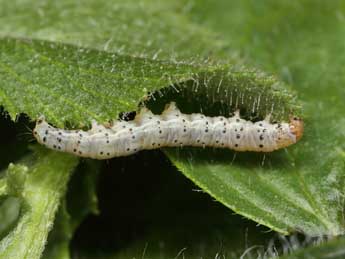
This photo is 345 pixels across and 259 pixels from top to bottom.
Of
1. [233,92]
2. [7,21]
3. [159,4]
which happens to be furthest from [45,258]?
[159,4]

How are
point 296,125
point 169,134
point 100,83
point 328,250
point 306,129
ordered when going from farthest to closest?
point 306,129, point 296,125, point 169,134, point 100,83, point 328,250

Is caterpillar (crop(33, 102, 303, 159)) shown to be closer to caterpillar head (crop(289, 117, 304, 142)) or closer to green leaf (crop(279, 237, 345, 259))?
caterpillar head (crop(289, 117, 304, 142))

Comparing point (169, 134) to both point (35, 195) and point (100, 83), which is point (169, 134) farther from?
point (35, 195)

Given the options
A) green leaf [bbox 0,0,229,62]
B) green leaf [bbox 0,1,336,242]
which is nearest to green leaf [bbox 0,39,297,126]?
green leaf [bbox 0,1,336,242]

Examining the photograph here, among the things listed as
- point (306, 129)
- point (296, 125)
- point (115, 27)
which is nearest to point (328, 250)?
point (296, 125)

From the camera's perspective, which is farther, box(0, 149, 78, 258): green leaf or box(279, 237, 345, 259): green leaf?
box(0, 149, 78, 258): green leaf

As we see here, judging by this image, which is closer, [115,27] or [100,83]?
[100,83]
